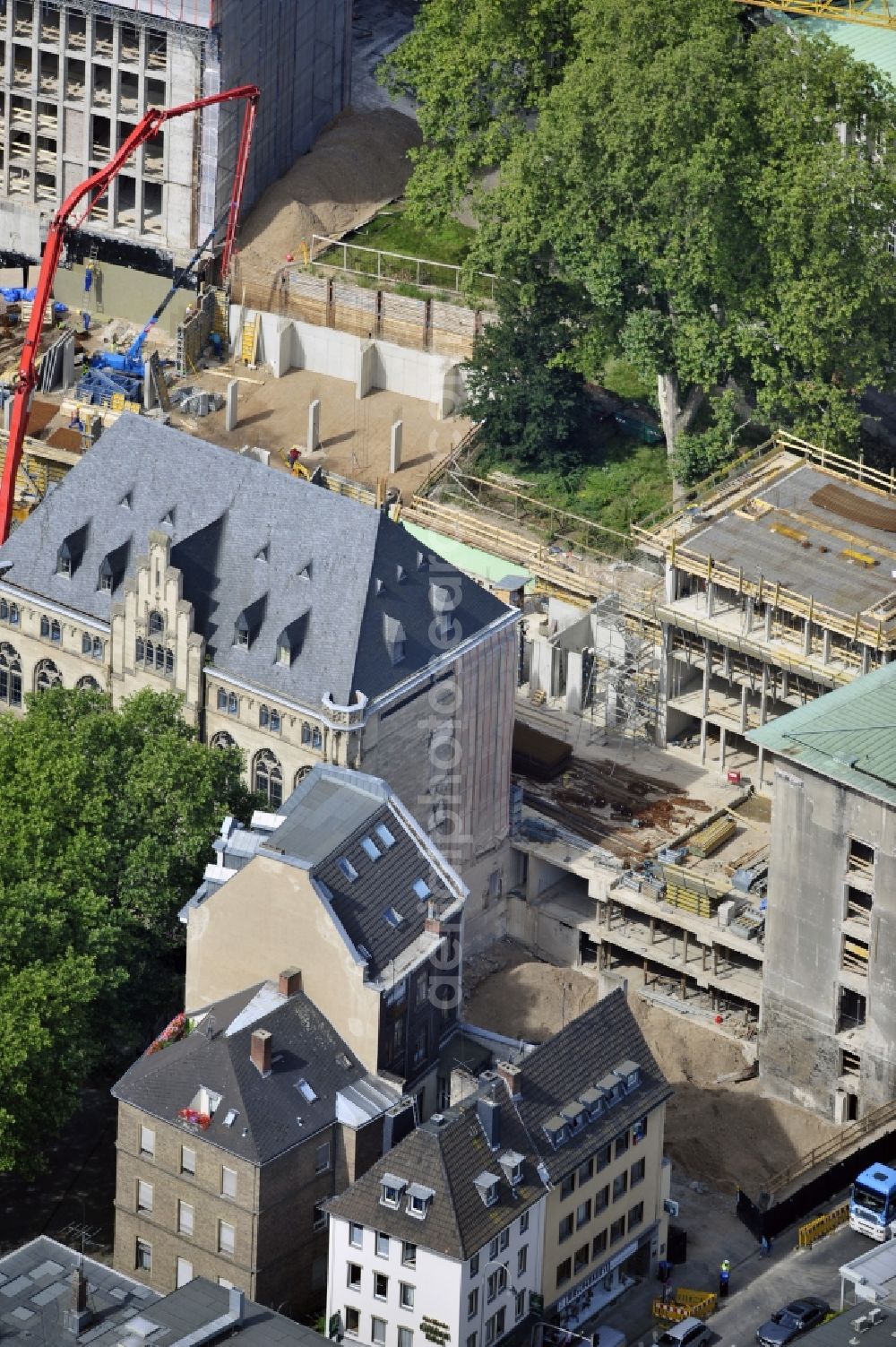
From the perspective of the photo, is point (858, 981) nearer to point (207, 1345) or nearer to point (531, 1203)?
point (531, 1203)

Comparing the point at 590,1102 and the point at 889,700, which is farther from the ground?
the point at 889,700

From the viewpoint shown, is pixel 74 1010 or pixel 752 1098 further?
pixel 752 1098

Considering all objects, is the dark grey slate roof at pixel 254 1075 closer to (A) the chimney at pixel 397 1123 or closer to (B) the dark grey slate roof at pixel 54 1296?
(A) the chimney at pixel 397 1123

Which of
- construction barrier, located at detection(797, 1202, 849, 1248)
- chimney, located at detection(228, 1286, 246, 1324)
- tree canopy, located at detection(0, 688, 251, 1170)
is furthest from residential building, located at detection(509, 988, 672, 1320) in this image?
tree canopy, located at detection(0, 688, 251, 1170)

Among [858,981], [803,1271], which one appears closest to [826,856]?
[858,981]

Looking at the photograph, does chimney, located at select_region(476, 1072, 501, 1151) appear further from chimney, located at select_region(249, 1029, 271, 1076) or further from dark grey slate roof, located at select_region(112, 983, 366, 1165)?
chimney, located at select_region(249, 1029, 271, 1076)

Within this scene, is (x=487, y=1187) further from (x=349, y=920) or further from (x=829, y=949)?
(x=829, y=949)

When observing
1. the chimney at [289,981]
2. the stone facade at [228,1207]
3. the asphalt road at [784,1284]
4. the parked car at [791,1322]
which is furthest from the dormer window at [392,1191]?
the parked car at [791,1322]

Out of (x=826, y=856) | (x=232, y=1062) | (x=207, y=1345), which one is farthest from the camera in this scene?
(x=826, y=856)
